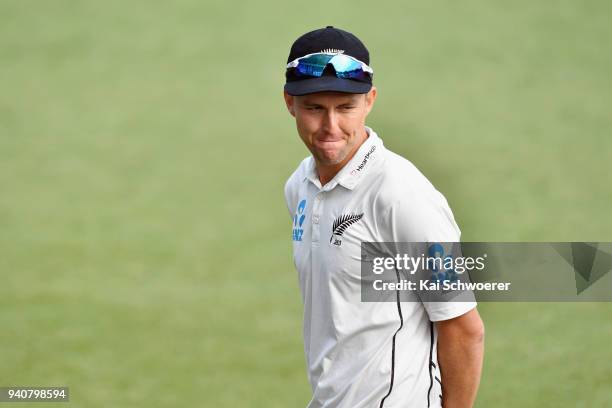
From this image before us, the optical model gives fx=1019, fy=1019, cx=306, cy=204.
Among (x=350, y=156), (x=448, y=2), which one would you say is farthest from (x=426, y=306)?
(x=448, y=2)

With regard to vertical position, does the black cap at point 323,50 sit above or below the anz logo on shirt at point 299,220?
above

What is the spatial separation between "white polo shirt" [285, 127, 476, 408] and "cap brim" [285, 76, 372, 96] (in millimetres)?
213

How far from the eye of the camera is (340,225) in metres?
3.22

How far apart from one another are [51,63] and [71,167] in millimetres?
2292

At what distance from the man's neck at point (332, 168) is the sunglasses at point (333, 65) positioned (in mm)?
216

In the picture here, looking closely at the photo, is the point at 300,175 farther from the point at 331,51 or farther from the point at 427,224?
the point at 427,224

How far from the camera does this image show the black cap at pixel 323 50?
10.4 ft

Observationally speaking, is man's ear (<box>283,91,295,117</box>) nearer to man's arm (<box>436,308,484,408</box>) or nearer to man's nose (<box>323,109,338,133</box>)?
man's nose (<box>323,109,338,133</box>)

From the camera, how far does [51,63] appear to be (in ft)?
38.7

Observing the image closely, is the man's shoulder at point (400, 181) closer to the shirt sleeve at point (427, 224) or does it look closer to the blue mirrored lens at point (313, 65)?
the shirt sleeve at point (427, 224)

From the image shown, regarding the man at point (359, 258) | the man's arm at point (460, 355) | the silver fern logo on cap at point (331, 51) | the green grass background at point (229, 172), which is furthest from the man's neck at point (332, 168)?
the green grass background at point (229, 172)

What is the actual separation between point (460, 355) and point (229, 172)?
270 inches

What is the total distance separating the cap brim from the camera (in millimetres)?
3146

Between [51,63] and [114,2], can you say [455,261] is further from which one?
[114,2]
